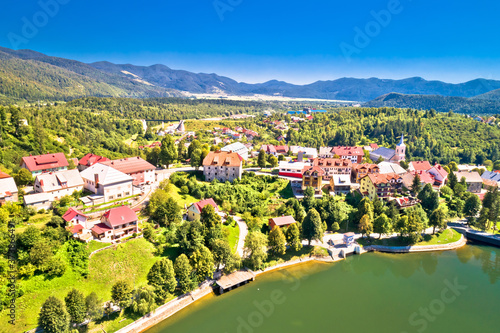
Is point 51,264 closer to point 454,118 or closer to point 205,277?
point 205,277

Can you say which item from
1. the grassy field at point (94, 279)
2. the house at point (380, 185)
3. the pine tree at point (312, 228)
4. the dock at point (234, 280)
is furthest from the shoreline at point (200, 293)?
the house at point (380, 185)

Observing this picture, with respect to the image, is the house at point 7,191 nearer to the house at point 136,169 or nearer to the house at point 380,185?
the house at point 136,169

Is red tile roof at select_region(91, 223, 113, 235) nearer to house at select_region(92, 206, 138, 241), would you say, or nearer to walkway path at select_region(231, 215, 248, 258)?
house at select_region(92, 206, 138, 241)

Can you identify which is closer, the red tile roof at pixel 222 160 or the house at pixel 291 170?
the red tile roof at pixel 222 160

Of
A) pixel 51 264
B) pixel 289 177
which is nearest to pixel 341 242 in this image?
pixel 289 177

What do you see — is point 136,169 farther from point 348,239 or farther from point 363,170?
point 363,170
